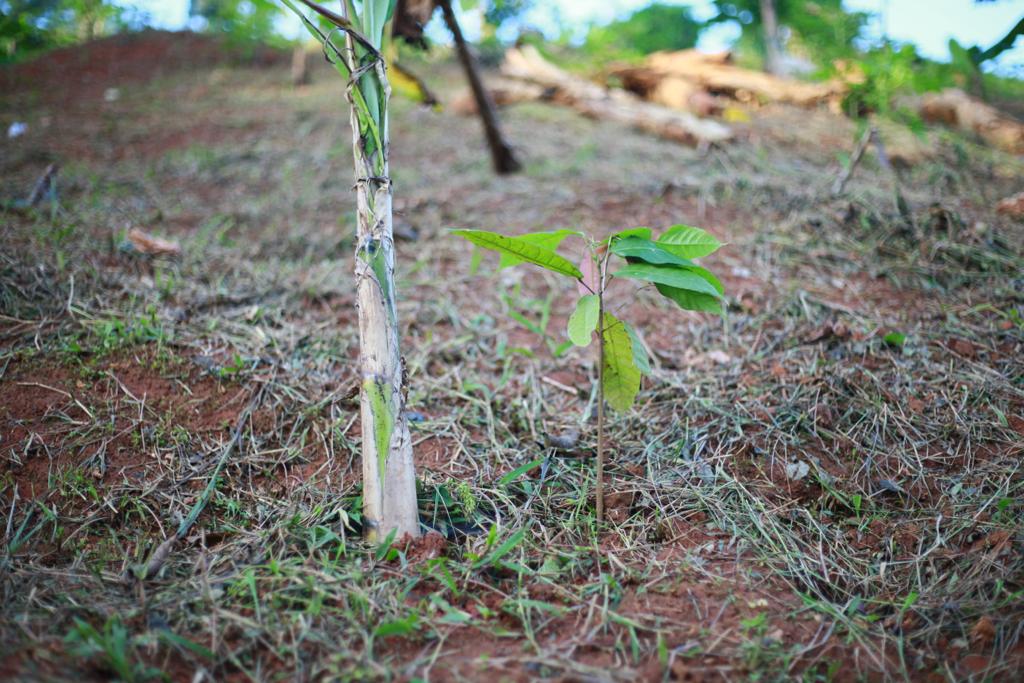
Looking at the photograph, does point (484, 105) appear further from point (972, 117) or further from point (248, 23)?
point (248, 23)

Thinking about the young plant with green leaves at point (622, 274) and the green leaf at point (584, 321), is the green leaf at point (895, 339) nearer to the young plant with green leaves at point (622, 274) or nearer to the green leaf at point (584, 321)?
the young plant with green leaves at point (622, 274)

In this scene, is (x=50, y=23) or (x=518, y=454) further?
(x=50, y=23)

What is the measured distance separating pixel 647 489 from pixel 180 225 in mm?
3008

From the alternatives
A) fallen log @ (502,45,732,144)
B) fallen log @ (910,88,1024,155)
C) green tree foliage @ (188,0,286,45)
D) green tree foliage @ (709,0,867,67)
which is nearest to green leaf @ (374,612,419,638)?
fallen log @ (502,45,732,144)

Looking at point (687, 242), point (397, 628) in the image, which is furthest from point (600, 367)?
point (397, 628)

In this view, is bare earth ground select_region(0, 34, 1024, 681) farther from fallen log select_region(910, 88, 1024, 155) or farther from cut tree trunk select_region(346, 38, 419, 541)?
fallen log select_region(910, 88, 1024, 155)

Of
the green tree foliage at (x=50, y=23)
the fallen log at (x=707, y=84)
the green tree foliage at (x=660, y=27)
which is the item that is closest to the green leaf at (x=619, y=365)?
the fallen log at (x=707, y=84)

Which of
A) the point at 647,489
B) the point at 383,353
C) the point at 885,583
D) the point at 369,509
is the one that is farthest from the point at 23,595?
the point at 885,583

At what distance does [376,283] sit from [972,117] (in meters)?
5.72

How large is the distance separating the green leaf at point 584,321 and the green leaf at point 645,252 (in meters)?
0.13

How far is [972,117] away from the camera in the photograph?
190 inches

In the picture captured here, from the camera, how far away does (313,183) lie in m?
4.00

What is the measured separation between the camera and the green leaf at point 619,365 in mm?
1407

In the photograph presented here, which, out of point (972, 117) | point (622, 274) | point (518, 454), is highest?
point (972, 117)
